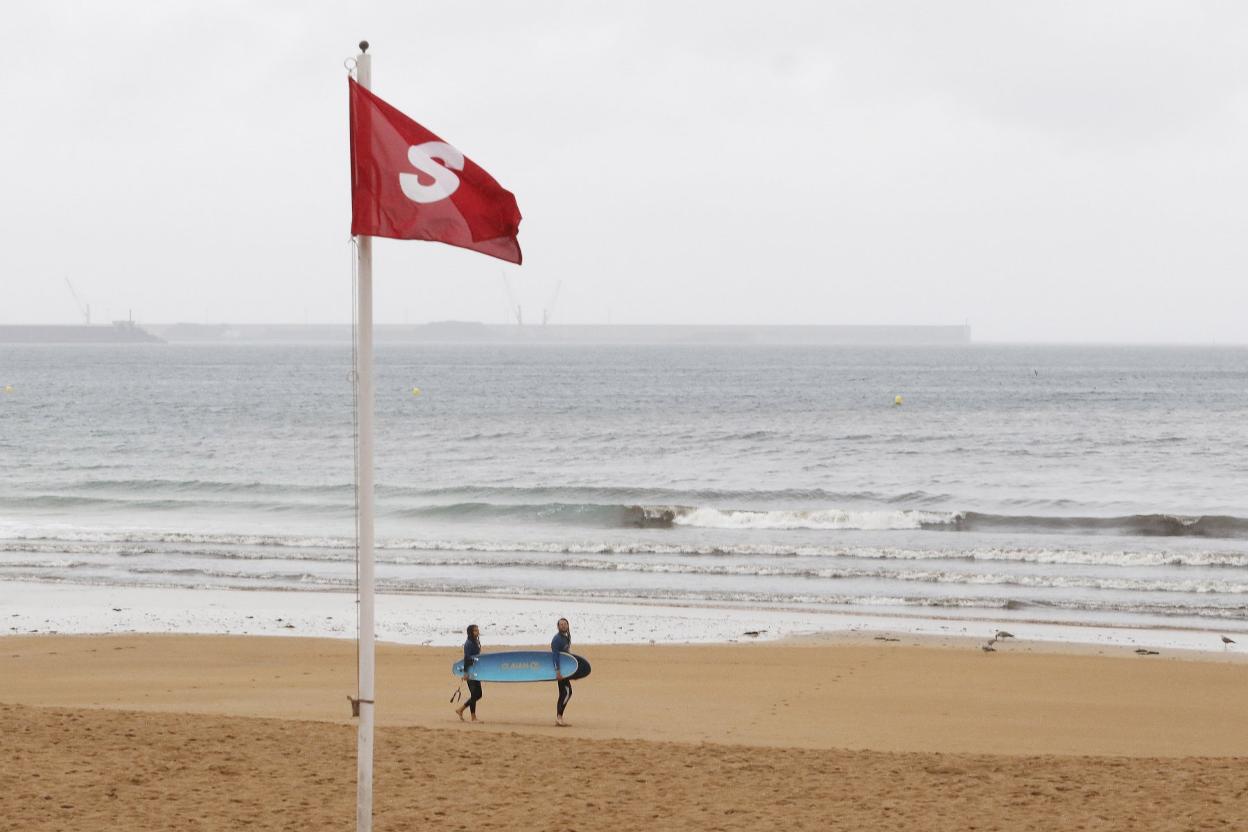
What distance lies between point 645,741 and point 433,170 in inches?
276

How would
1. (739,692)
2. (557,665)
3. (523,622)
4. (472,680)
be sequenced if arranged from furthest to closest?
(523,622) < (739,692) < (472,680) < (557,665)

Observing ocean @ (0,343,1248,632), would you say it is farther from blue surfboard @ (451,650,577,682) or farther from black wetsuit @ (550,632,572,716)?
black wetsuit @ (550,632,572,716)

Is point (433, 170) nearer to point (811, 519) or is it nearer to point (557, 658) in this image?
point (557, 658)

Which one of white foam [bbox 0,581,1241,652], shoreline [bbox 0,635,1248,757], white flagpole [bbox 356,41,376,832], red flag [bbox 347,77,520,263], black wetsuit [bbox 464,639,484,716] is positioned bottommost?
white foam [bbox 0,581,1241,652]

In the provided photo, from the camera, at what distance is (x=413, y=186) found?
761 centimetres

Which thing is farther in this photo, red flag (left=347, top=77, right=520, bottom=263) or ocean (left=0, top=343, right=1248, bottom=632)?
ocean (left=0, top=343, right=1248, bottom=632)

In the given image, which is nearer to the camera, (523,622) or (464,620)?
(523,622)

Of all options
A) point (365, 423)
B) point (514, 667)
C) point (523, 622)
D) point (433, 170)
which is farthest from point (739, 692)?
point (433, 170)

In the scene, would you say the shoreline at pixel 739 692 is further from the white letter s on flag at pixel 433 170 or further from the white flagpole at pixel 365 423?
the white letter s on flag at pixel 433 170

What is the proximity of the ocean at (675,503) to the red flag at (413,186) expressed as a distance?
16629mm

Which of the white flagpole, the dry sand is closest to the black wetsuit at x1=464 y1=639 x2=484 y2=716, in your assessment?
the dry sand

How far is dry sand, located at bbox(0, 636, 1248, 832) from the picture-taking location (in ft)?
33.1

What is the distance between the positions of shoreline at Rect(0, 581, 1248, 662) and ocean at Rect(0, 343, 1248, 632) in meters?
0.95

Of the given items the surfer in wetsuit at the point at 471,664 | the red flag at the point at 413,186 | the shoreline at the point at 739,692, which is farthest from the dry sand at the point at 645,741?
the red flag at the point at 413,186
